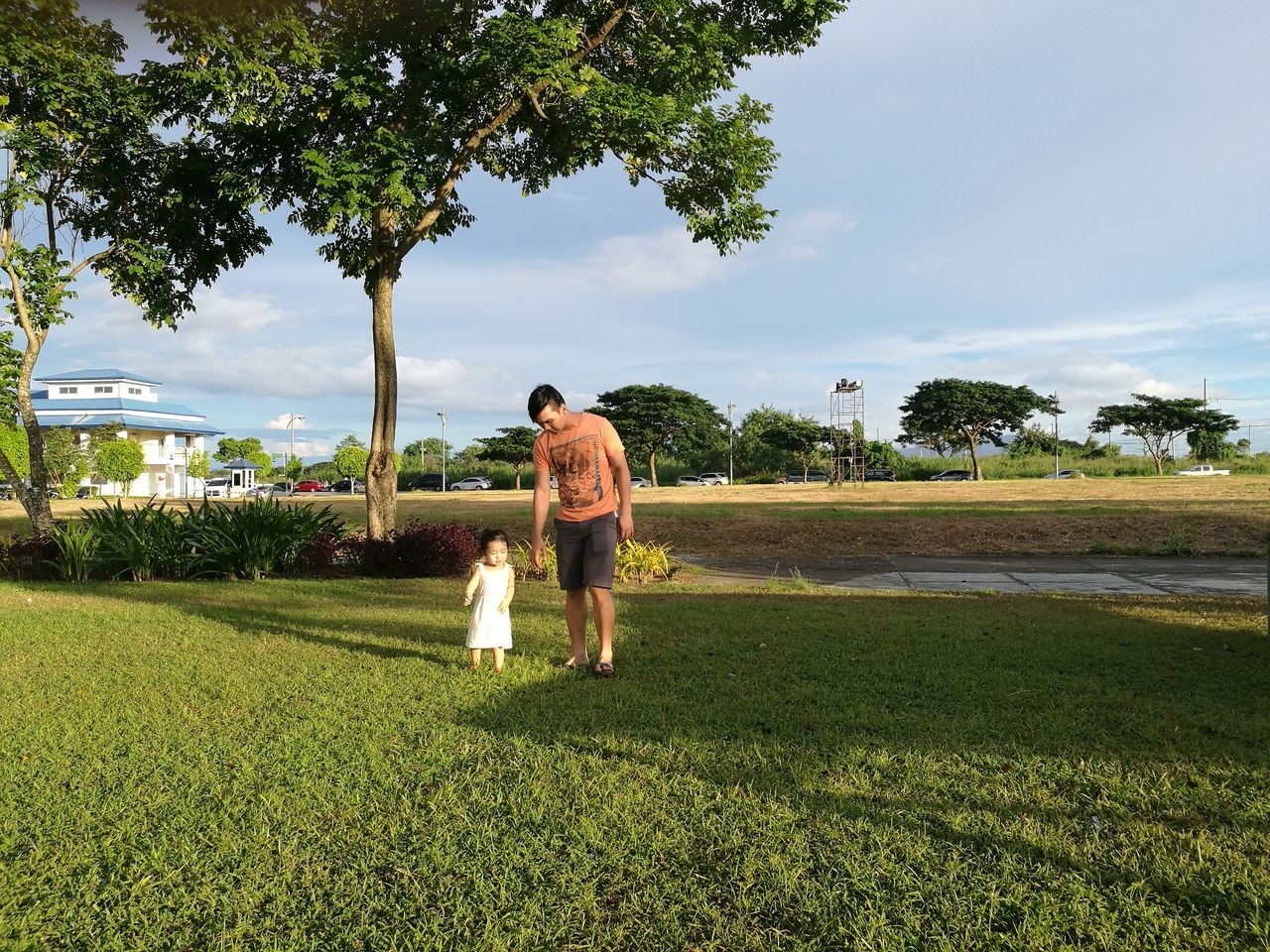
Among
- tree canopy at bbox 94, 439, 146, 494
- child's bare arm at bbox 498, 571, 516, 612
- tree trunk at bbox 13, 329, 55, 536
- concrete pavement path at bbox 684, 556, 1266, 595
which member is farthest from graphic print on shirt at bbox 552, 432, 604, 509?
tree canopy at bbox 94, 439, 146, 494

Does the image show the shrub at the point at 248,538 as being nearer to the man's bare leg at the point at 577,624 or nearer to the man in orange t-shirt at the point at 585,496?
the man's bare leg at the point at 577,624

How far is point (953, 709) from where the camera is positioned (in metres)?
4.33

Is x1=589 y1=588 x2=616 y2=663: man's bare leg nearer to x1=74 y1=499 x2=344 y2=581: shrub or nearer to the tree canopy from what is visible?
x1=74 y1=499 x2=344 y2=581: shrub

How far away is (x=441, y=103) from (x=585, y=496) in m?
8.34

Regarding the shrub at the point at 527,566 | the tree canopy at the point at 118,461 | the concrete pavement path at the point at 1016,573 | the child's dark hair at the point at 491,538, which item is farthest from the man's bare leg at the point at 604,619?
the tree canopy at the point at 118,461

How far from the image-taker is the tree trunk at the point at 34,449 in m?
11.8

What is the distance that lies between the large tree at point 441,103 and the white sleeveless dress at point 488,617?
5803 millimetres

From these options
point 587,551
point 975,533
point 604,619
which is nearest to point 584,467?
point 587,551

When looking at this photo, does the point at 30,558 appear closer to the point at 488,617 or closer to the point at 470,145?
the point at 470,145

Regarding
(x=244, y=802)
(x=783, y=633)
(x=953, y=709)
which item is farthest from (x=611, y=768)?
(x=783, y=633)

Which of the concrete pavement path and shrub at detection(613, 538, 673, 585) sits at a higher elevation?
shrub at detection(613, 538, 673, 585)

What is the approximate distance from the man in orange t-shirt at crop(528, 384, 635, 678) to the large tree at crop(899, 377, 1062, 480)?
6159 cm

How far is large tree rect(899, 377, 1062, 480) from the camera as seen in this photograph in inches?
2518

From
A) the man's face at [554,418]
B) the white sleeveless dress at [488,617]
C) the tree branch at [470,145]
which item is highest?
the tree branch at [470,145]
